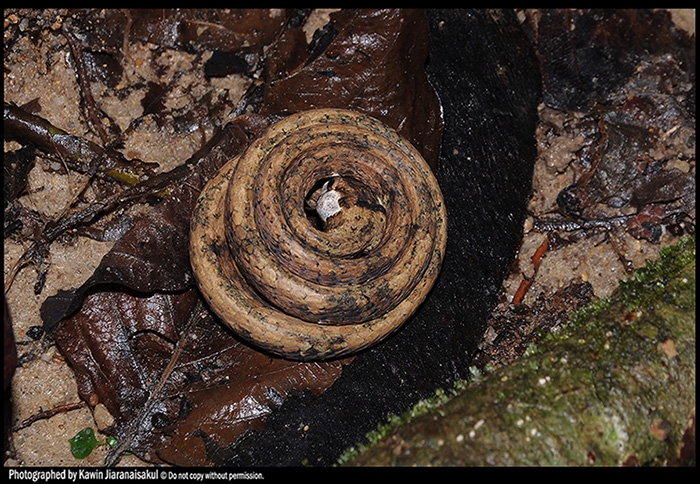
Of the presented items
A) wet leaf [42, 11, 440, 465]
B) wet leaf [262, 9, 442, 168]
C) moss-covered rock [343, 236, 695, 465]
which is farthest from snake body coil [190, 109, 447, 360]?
moss-covered rock [343, 236, 695, 465]

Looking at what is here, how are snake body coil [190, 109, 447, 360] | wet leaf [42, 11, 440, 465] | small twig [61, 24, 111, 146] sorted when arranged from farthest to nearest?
1. small twig [61, 24, 111, 146]
2. wet leaf [42, 11, 440, 465]
3. snake body coil [190, 109, 447, 360]

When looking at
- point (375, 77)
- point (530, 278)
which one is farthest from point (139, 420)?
point (530, 278)

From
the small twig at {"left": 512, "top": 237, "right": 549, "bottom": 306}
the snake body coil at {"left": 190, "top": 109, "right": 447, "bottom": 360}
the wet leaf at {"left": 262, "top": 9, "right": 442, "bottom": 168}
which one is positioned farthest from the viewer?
the small twig at {"left": 512, "top": 237, "right": 549, "bottom": 306}

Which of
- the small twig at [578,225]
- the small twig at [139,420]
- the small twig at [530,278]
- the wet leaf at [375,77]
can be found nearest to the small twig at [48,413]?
the small twig at [139,420]

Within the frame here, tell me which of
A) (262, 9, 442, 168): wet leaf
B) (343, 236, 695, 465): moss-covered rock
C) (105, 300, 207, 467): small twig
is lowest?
(343, 236, 695, 465): moss-covered rock

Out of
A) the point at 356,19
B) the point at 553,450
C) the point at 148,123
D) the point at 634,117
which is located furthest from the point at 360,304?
the point at 634,117

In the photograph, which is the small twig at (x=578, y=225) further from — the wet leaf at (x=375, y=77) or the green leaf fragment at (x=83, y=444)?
the green leaf fragment at (x=83, y=444)

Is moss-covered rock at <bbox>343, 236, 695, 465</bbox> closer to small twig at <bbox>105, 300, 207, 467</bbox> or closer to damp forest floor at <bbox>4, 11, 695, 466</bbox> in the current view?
damp forest floor at <bbox>4, 11, 695, 466</bbox>

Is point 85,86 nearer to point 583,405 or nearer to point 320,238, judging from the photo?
point 320,238
